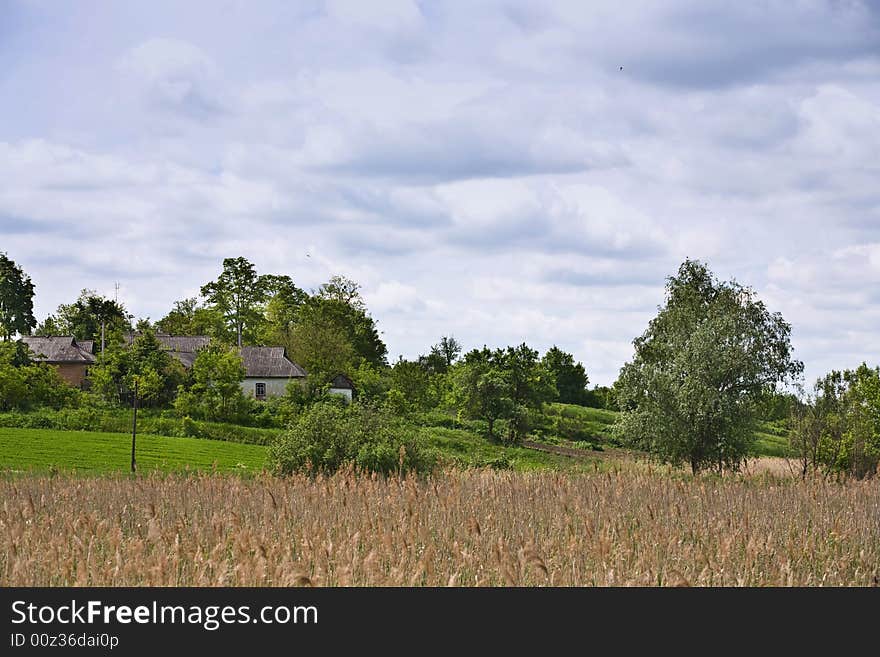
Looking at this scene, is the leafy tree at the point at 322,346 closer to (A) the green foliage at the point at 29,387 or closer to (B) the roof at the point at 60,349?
(B) the roof at the point at 60,349

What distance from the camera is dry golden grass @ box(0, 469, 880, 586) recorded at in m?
7.91

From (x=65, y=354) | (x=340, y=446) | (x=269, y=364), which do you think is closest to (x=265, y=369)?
(x=269, y=364)

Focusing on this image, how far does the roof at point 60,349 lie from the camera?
67.0 metres

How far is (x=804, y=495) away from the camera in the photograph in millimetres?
15359

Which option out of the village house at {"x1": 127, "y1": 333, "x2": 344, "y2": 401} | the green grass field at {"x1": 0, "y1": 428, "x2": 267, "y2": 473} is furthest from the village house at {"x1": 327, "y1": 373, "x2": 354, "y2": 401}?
the green grass field at {"x1": 0, "y1": 428, "x2": 267, "y2": 473}

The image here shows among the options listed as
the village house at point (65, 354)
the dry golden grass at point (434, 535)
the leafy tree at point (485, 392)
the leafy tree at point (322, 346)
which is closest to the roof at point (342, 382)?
the leafy tree at point (322, 346)

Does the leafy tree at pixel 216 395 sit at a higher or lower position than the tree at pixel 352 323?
lower

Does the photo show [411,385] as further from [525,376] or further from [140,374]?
[140,374]

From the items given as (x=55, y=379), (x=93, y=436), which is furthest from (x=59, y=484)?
(x=55, y=379)

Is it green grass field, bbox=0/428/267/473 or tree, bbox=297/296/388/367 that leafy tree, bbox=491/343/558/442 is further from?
tree, bbox=297/296/388/367

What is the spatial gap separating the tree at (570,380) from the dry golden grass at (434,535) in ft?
190

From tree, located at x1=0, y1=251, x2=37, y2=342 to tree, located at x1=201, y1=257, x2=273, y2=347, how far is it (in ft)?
59.7
